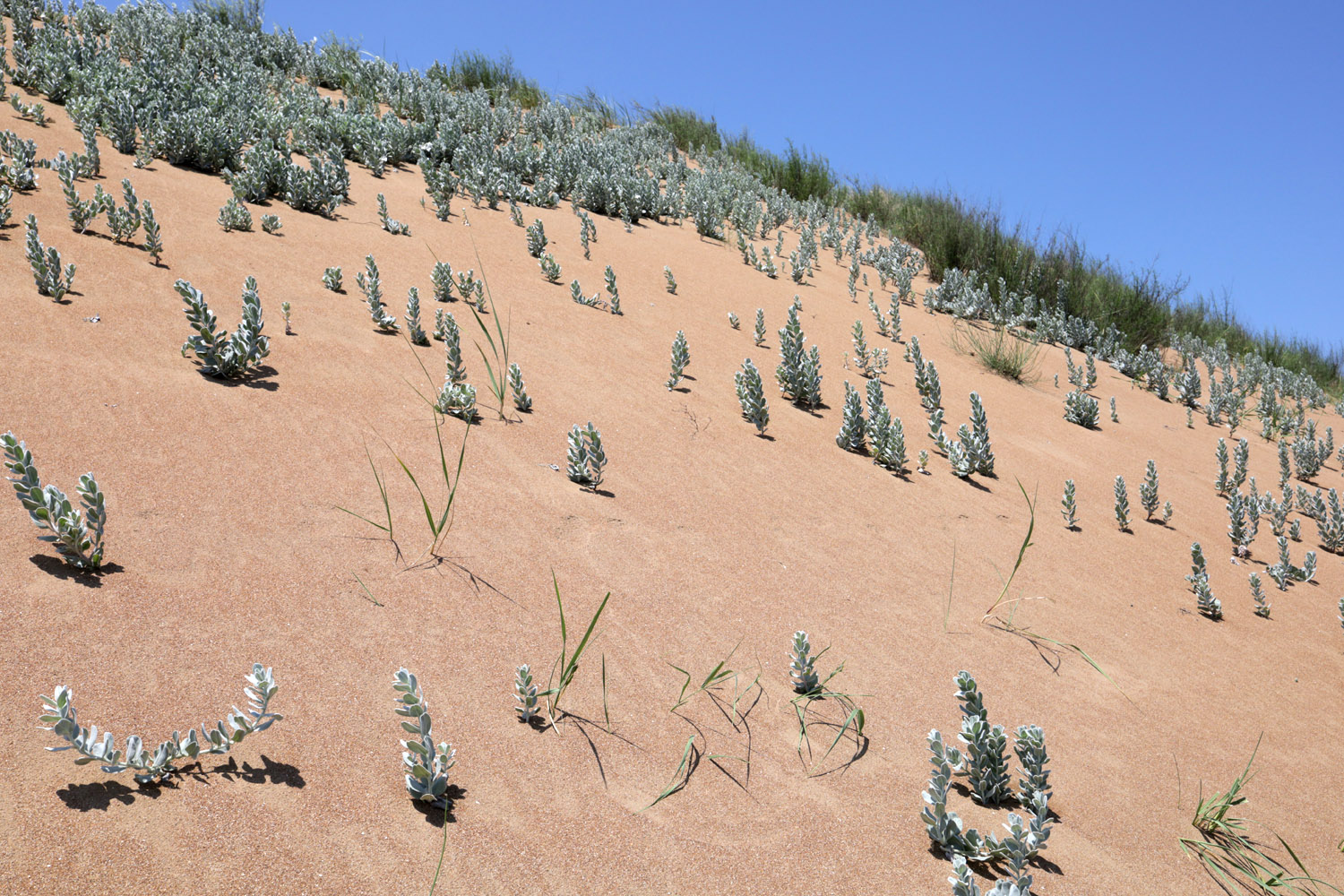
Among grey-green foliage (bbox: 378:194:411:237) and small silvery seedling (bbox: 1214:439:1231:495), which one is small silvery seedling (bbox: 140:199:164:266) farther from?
small silvery seedling (bbox: 1214:439:1231:495)

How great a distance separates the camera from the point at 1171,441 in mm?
8234

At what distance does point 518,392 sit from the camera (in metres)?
4.89

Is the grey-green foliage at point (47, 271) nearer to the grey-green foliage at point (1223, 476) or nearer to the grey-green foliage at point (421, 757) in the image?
the grey-green foliage at point (421, 757)

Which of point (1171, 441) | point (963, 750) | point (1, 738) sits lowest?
point (1, 738)

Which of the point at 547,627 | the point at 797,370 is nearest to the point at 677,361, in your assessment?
the point at 797,370

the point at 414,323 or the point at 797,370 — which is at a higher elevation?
the point at 797,370

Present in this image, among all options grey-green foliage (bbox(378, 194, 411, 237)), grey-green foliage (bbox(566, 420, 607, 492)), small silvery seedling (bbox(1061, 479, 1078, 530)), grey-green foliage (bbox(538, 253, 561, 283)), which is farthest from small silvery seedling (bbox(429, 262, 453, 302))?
small silvery seedling (bbox(1061, 479, 1078, 530))

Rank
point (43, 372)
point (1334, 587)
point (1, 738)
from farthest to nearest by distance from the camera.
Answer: point (1334, 587)
point (43, 372)
point (1, 738)

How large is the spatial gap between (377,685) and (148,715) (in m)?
0.59

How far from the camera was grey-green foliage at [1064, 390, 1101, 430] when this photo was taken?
7791 millimetres

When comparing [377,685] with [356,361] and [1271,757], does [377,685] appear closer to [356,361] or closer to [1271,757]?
[356,361]

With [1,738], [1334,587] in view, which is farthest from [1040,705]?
[1334,587]

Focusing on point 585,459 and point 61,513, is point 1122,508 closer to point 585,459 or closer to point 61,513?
point 585,459

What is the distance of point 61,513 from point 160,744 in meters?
0.99
